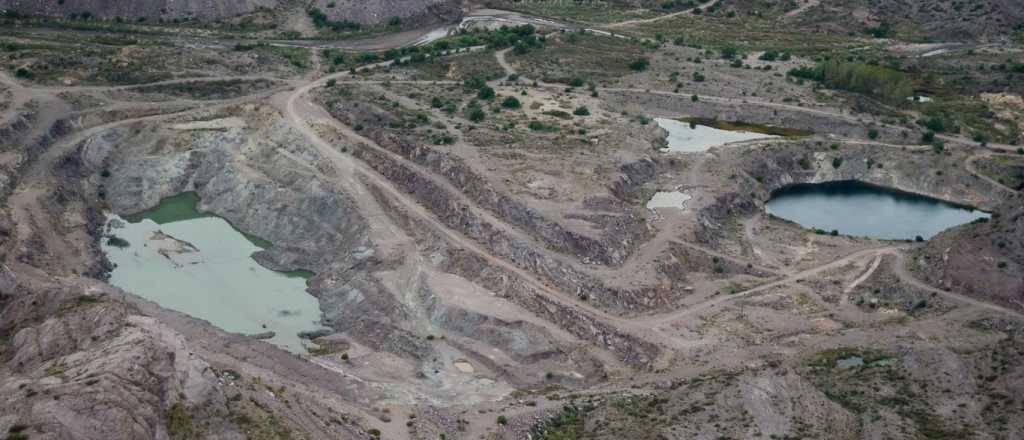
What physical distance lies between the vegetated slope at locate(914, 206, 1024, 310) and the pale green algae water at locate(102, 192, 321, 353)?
142 feet

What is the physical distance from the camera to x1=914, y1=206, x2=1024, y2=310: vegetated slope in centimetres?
7944

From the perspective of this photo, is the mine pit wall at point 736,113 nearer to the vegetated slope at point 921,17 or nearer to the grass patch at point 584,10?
the grass patch at point 584,10

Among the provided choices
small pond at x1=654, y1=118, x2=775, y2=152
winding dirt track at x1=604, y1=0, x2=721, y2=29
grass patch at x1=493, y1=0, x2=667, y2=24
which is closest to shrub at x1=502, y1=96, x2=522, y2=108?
small pond at x1=654, y1=118, x2=775, y2=152

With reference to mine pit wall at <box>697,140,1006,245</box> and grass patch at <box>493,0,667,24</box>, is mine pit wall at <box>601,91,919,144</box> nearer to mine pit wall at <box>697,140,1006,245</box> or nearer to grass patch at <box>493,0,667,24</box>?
mine pit wall at <box>697,140,1006,245</box>

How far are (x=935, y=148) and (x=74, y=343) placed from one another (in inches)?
3289

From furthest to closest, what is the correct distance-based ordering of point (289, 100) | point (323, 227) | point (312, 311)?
point (289, 100) → point (323, 227) → point (312, 311)

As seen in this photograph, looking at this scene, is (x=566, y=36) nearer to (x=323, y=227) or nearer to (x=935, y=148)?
(x=935, y=148)

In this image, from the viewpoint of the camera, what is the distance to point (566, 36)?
14150 cm

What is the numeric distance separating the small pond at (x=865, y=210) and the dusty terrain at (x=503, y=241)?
1.68 m

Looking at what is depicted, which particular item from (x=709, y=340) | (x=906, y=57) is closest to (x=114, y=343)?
(x=709, y=340)

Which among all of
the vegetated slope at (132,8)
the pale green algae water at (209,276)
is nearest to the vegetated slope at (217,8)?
the vegetated slope at (132,8)

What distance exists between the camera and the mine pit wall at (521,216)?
8331 cm

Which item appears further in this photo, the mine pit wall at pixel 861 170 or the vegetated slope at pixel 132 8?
the vegetated slope at pixel 132 8

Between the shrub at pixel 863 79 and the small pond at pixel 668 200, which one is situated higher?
the shrub at pixel 863 79
